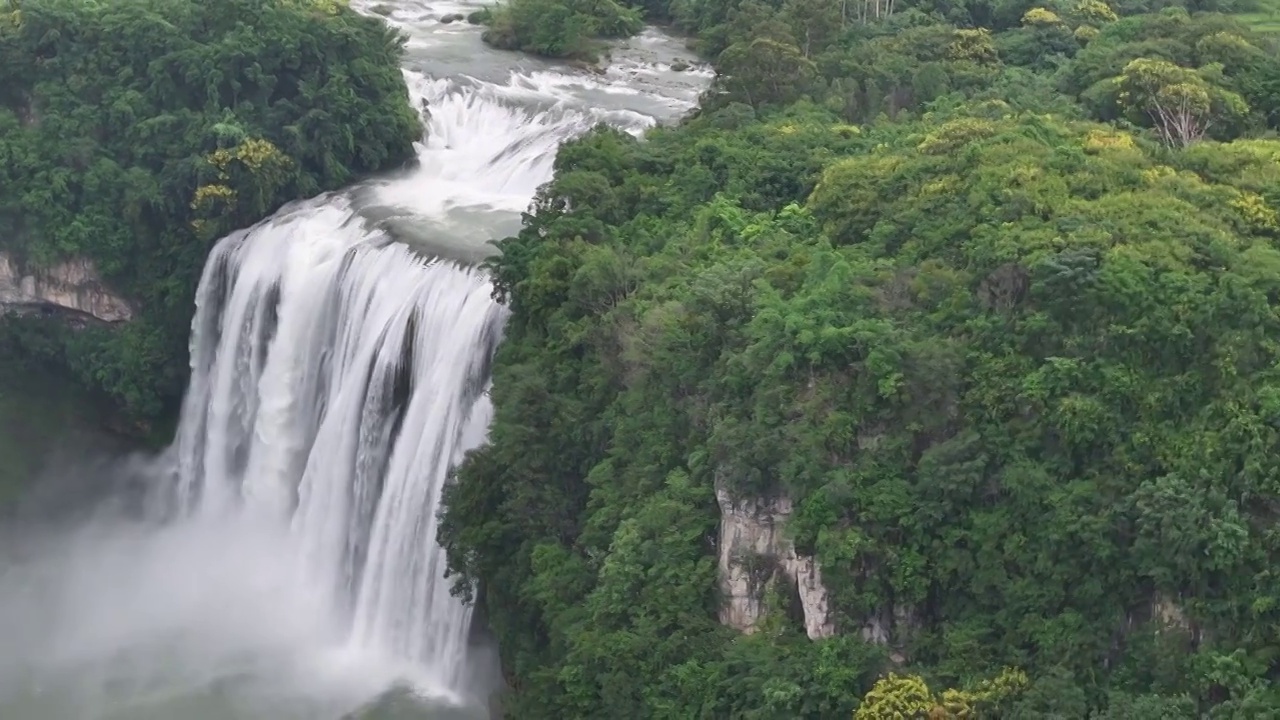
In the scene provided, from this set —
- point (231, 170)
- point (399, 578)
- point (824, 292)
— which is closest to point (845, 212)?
point (824, 292)

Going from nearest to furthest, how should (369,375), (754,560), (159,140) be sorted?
1. (754,560)
2. (369,375)
3. (159,140)

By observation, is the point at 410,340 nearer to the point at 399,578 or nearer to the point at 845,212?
the point at 399,578

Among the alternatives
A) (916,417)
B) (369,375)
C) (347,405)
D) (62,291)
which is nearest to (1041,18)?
(369,375)

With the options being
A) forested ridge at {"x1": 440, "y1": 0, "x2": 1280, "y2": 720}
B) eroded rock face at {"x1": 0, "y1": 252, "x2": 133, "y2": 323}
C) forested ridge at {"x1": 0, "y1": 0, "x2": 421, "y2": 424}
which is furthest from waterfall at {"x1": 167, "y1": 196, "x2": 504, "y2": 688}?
eroded rock face at {"x1": 0, "y1": 252, "x2": 133, "y2": 323}

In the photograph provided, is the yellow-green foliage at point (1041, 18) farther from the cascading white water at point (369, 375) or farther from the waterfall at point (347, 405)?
the waterfall at point (347, 405)

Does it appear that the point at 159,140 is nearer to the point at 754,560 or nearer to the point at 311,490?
the point at 311,490

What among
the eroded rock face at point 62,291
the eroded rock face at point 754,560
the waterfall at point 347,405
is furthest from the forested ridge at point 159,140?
the eroded rock face at point 754,560
